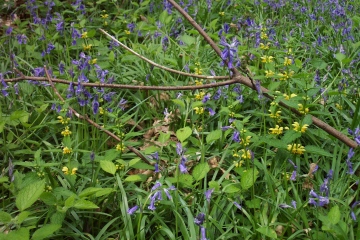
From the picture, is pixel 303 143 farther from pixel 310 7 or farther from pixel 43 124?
pixel 310 7

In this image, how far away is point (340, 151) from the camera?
257cm

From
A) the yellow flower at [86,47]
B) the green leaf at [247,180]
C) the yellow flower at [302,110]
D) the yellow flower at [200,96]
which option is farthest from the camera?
the yellow flower at [86,47]

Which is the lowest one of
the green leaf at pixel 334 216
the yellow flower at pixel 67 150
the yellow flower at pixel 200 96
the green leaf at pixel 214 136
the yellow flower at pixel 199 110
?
the yellow flower at pixel 67 150

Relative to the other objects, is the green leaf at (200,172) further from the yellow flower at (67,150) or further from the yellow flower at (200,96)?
the yellow flower at (200,96)

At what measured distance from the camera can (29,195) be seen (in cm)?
182

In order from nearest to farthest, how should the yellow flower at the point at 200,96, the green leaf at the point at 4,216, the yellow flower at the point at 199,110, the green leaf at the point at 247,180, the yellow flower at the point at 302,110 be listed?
the green leaf at the point at 4,216 → the green leaf at the point at 247,180 → the yellow flower at the point at 302,110 → the yellow flower at the point at 199,110 → the yellow flower at the point at 200,96

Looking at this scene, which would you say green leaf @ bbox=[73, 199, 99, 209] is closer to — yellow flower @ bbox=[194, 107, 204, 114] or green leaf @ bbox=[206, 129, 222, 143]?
green leaf @ bbox=[206, 129, 222, 143]

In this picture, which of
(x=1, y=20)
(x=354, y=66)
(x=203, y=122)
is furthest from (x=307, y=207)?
(x=1, y=20)

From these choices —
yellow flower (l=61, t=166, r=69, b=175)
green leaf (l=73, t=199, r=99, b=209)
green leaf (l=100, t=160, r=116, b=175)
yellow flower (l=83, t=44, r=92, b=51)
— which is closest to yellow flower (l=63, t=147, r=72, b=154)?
yellow flower (l=61, t=166, r=69, b=175)

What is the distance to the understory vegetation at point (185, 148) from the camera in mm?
2096

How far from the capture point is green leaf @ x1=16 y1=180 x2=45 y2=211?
179cm

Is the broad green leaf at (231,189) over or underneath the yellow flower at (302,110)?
underneath

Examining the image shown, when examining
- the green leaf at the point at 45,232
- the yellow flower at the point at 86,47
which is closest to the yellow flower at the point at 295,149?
the green leaf at the point at 45,232

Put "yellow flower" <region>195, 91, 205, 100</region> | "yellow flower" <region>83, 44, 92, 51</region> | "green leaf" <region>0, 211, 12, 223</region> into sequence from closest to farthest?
"green leaf" <region>0, 211, 12, 223</region> → "yellow flower" <region>195, 91, 205, 100</region> → "yellow flower" <region>83, 44, 92, 51</region>
